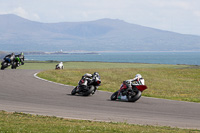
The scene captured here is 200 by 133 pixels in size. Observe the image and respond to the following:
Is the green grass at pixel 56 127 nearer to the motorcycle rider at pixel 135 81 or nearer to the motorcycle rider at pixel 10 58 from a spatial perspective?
the motorcycle rider at pixel 135 81

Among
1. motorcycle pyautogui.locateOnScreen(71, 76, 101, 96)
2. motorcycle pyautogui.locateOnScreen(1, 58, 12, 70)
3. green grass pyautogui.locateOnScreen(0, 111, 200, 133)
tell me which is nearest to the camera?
green grass pyautogui.locateOnScreen(0, 111, 200, 133)

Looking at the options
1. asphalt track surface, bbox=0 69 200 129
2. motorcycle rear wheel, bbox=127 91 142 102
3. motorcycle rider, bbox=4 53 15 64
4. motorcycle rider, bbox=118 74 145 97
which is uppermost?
motorcycle rider, bbox=4 53 15 64

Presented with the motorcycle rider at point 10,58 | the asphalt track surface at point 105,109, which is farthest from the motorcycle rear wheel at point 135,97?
the motorcycle rider at point 10,58

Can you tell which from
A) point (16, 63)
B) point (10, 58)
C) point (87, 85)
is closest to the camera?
point (87, 85)

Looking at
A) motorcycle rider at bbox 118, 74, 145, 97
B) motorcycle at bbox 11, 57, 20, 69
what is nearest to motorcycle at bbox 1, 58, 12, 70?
motorcycle at bbox 11, 57, 20, 69

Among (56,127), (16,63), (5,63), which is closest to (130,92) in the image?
(56,127)

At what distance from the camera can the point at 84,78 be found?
22.5 metres

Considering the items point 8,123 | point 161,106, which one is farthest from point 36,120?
point 161,106

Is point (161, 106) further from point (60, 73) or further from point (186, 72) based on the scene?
point (186, 72)

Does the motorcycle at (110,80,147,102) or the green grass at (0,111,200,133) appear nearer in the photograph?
the green grass at (0,111,200,133)

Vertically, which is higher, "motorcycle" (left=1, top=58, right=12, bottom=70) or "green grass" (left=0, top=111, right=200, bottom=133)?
"motorcycle" (left=1, top=58, right=12, bottom=70)

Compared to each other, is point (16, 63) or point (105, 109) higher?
point (16, 63)

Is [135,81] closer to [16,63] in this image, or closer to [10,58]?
[10,58]

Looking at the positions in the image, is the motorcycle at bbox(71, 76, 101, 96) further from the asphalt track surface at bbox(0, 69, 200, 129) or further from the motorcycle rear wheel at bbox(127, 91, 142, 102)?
the motorcycle rear wheel at bbox(127, 91, 142, 102)
